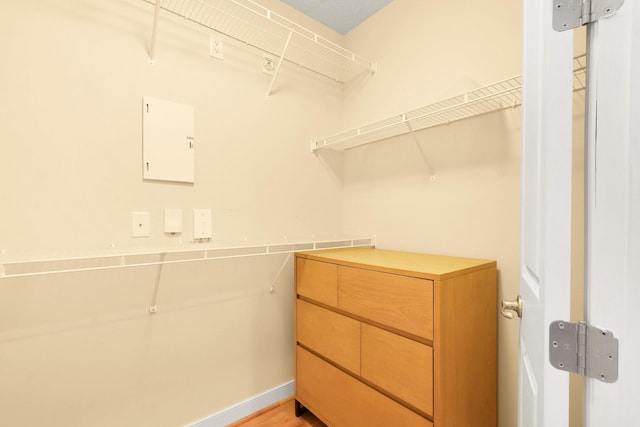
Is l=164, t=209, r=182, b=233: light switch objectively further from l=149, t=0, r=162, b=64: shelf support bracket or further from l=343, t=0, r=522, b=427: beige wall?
l=343, t=0, r=522, b=427: beige wall

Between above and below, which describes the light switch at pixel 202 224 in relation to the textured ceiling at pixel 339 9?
below

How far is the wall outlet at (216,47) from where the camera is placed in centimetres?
162

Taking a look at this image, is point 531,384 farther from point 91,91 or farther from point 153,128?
point 91,91

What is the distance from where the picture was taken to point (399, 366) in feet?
3.87

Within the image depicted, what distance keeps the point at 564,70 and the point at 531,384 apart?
0.71m

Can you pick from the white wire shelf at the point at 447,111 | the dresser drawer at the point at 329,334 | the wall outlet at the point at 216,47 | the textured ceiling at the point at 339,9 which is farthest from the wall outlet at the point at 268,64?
the dresser drawer at the point at 329,334

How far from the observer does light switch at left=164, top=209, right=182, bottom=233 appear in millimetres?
1479

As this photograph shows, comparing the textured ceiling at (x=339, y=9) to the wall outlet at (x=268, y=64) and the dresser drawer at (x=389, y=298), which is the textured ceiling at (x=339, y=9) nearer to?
the wall outlet at (x=268, y=64)

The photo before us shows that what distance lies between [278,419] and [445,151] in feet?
5.96

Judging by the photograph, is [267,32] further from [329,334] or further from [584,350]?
[584,350]

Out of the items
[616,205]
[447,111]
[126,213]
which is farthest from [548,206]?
[126,213]

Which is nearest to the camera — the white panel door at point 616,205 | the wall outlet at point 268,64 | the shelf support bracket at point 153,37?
the white panel door at point 616,205

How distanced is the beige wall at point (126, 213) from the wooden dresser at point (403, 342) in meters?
0.50

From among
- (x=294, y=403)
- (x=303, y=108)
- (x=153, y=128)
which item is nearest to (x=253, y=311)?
(x=294, y=403)
